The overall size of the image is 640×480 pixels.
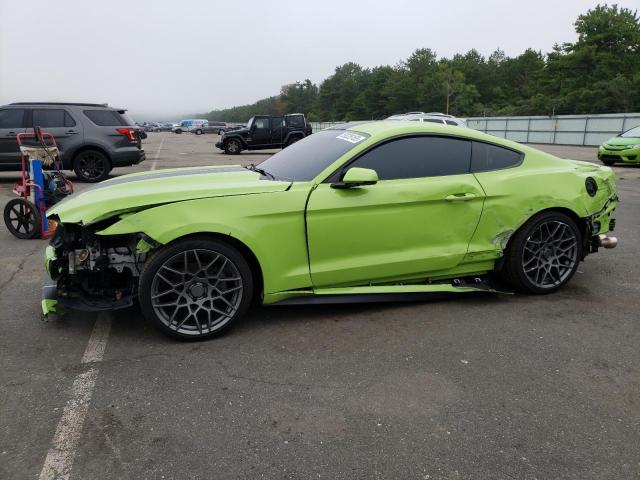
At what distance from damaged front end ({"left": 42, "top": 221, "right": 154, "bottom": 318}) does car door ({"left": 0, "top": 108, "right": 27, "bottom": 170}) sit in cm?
957

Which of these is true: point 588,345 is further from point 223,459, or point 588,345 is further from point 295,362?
point 223,459

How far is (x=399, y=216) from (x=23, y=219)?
5.21 meters

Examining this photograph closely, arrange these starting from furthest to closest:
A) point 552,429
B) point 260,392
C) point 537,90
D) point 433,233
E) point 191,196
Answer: point 537,90 < point 433,233 < point 191,196 < point 260,392 < point 552,429

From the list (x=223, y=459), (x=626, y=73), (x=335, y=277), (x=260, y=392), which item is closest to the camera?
(x=223, y=459)

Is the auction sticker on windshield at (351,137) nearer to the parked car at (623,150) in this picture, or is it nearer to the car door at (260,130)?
the parked car at (623,150)

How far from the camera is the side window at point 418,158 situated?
13.1 ft

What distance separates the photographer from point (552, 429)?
2631 mm

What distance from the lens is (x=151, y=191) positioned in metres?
3.63

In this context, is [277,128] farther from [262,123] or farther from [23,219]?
[23,219]

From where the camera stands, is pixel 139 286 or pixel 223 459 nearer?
pixel 223 459

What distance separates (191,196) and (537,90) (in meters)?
68.9

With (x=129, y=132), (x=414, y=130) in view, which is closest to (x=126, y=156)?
(x=129, y=132)

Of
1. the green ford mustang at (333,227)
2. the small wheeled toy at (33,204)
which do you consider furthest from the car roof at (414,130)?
the small wheeled toy at (33,204)

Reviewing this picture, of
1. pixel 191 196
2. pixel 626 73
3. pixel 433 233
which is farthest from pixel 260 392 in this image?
pixel 626 73
